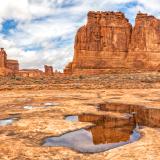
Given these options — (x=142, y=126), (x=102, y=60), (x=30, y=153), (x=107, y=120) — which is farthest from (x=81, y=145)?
(x=102, y=60)

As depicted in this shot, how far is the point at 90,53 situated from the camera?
4237 inches

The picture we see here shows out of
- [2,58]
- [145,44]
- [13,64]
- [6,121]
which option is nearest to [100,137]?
[6,121]

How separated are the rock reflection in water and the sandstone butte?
3329 inches

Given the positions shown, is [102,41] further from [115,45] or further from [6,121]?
[6,121]

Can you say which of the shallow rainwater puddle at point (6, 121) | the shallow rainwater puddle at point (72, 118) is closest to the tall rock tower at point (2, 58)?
the shallow rainwater puddle at point (6, 121)

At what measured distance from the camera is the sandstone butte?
10400 centimetres

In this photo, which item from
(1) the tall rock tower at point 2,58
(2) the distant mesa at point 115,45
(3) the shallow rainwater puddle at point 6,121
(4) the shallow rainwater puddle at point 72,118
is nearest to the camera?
(3) the shallow rainwater puddle at point 6,121

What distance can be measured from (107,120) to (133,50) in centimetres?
9297

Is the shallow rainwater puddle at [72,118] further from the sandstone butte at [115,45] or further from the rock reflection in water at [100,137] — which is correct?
the sandstone butte at [115,45]

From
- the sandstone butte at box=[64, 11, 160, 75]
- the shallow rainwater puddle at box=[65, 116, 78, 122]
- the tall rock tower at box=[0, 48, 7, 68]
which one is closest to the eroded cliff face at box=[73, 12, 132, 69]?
the sandstone butte at box=[64, 11, 160, 75]

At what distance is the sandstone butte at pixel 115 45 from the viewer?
104 metres

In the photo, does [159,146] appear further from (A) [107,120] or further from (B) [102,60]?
(B) [102,60]

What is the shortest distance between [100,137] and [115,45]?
9816 centimetres

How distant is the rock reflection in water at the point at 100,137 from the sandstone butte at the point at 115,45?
277ft
